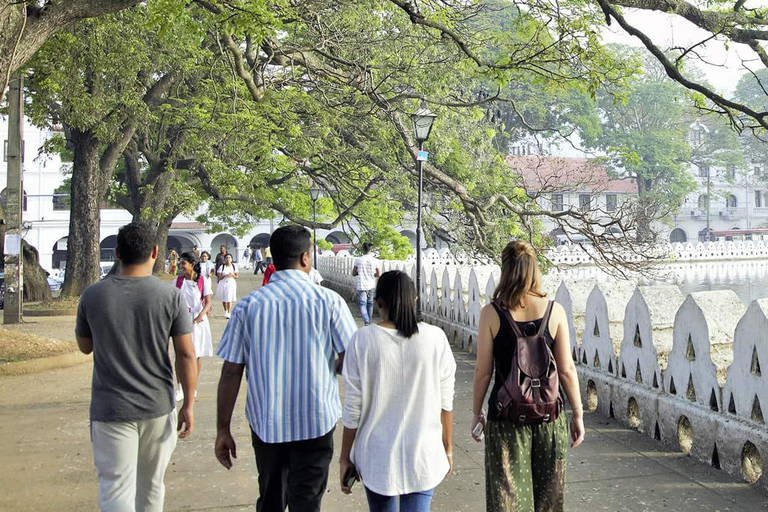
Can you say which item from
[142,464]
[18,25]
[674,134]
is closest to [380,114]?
[18,25]

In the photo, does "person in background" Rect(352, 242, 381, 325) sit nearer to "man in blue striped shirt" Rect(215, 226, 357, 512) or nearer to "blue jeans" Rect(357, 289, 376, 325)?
"blue jeans" Rect(357, 289, 376, 325)

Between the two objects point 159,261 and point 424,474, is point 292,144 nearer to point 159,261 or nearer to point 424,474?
point 159,261

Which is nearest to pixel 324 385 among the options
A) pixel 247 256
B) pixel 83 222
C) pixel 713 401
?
pixel 713 401

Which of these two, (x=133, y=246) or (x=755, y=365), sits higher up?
(x=133, y=246)

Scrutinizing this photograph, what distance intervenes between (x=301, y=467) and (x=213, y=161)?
54.8 ft

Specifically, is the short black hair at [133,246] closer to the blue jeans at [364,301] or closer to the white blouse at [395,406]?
the white blouse at [395,406]

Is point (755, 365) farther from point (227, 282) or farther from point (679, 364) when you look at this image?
point (227, 282)

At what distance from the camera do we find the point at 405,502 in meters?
3.22

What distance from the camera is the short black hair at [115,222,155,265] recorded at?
12.7ft

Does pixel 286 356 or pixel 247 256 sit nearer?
pixel 286 356

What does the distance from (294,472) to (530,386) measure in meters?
1.10

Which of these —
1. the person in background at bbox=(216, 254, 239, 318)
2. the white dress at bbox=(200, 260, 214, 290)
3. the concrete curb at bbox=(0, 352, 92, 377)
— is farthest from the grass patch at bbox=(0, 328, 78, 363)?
the person in background at bbox=(216, 254, 239, 318)

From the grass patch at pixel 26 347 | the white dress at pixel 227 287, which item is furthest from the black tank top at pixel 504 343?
the white dress at pixel 227 287

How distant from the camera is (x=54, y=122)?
18359mm
